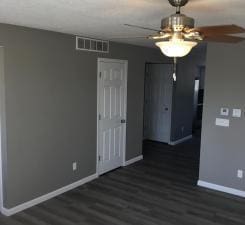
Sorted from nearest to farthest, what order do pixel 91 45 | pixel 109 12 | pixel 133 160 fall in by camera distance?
pixel 109 12 < pixel 91 45 < pixel 133 160

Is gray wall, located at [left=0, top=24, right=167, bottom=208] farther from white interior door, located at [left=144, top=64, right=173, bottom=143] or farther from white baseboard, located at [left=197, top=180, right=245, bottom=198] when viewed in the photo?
white interior door, located at [left=144, top=64, right=173, bottom=143]

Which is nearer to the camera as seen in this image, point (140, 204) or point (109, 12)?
point (109, 12)

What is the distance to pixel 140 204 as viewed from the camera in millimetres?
4250

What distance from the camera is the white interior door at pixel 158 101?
755 centimetres

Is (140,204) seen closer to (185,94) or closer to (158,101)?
(158,101)

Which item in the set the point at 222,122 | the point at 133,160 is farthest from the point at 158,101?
the point at 222,122

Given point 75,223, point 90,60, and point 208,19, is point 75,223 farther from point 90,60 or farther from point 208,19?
point 208,19

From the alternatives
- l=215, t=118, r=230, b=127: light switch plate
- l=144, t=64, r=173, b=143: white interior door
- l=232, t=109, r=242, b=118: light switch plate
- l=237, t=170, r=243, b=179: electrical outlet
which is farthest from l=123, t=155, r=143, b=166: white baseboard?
l=232, t=109, r=242, b=118: light switch plate

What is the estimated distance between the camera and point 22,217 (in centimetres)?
376

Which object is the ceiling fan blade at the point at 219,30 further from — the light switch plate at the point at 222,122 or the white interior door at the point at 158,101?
the white interior door at the point at 158,101

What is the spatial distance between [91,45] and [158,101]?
3.45 meters

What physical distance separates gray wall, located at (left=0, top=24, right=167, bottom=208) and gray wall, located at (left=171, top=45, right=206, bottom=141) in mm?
2820

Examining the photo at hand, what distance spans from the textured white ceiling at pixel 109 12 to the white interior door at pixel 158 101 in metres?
4.34

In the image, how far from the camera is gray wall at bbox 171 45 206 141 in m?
7.59
